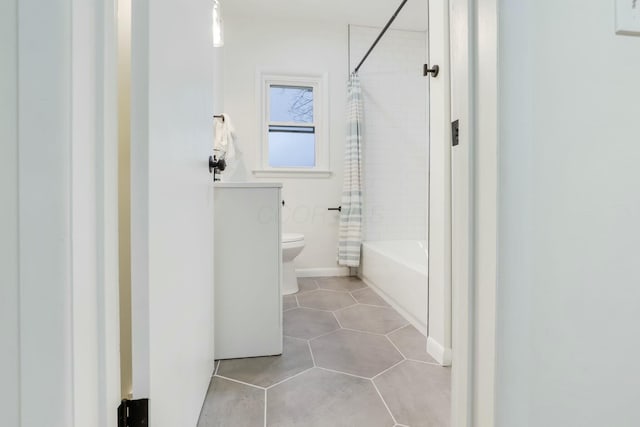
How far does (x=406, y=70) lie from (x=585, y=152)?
2.86 meters

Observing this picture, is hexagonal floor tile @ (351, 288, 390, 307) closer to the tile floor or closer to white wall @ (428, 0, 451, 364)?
the tile floor

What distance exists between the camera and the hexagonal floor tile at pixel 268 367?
4.20 ft

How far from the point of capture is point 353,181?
2812 mm

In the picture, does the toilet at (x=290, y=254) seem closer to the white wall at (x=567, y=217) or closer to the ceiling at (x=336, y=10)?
the white wall at (x=567, y=217)

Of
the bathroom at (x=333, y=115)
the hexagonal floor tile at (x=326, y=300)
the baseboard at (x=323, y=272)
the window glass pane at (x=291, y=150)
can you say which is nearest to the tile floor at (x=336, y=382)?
the hexagonal floor tile at (x=326, y=300)

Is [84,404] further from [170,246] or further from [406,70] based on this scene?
[406,70]

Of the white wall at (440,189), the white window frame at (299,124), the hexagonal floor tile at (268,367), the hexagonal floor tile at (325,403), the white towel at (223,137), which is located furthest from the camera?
the white window frame at (299,124)

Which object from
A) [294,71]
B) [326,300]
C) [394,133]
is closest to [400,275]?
[326,300]

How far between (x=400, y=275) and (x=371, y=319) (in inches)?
14.2

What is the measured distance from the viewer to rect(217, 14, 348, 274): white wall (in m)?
2.86

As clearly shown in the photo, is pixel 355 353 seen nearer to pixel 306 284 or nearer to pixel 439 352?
pixel 439 352

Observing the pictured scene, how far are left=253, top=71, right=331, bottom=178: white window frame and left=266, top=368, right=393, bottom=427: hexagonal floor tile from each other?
2.03 m

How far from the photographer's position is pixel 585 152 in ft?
1.94

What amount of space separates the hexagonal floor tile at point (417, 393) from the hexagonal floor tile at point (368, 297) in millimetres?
833
